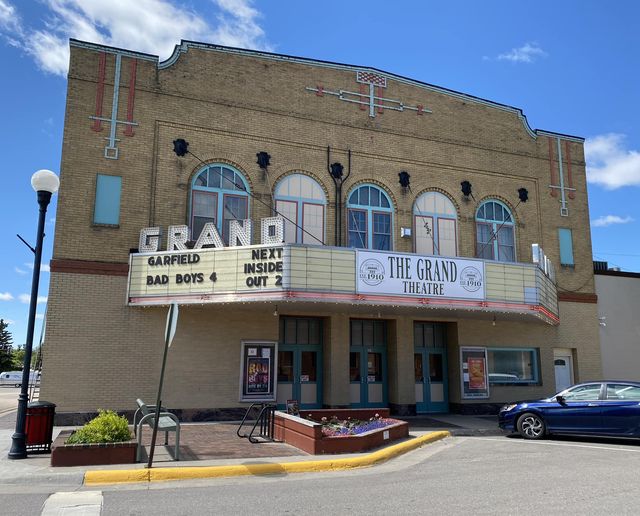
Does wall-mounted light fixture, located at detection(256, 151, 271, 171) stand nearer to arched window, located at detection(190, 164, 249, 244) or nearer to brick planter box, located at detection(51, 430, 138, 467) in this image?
arched window, located at detection(190, 164, 249, 244)

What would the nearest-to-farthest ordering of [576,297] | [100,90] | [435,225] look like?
[100,90] < [435,225] < [576,297]

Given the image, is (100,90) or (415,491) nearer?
(415,491)

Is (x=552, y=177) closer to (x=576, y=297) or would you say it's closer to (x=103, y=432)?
(x=576, y=297)

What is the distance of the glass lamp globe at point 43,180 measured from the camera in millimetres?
11430

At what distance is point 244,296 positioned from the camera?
15.1 m

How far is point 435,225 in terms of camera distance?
20.3 meters

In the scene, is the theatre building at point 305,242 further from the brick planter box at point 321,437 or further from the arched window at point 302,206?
the brick planter box at point 321,437

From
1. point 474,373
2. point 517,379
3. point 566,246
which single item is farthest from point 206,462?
point 566,246

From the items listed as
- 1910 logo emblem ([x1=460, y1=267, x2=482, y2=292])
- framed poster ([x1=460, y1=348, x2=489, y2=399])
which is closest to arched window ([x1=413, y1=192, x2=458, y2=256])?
1910 logo emblem ([x1=460, y1=267, x2=482, y2=292])

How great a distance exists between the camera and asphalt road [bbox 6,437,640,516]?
23.9ft

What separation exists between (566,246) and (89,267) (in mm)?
17241

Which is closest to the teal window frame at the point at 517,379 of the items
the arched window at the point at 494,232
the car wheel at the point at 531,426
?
the arched window at the point at 494,232

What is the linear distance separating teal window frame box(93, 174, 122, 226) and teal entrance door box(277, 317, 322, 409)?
20.1 feet

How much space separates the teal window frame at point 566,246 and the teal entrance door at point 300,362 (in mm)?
10125
